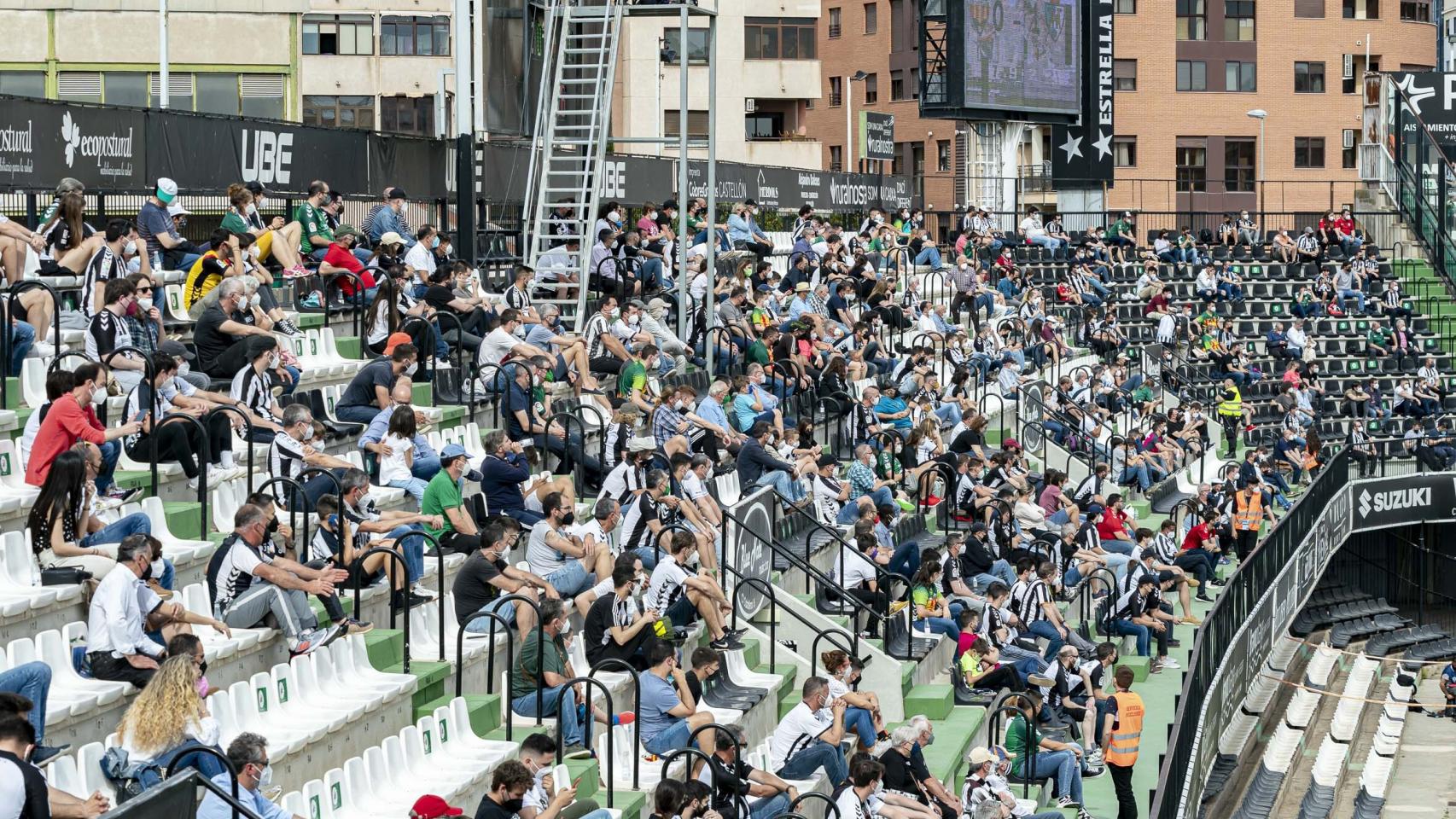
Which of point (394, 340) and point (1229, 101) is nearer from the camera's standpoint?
point (394, 340)

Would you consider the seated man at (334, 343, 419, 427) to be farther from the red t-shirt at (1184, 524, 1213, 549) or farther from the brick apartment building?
the brick apartment building

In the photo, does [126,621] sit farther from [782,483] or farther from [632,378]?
[632,378]

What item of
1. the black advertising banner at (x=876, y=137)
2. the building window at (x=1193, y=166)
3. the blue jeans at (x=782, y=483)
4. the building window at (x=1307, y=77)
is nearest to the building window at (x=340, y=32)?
the black advertising banner at (x=876, y=137)

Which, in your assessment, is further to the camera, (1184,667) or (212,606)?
(1184,667)

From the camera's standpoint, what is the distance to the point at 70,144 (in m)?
17.5

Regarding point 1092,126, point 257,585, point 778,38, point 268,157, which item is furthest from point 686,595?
point 778,38

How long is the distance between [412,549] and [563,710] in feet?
5.12

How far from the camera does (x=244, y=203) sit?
56.4 feet

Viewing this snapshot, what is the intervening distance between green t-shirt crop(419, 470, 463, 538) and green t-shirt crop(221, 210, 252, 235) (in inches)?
158

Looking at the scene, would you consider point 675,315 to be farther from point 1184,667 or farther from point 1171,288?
point 1171,288

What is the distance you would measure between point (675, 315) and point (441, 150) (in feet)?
11.2

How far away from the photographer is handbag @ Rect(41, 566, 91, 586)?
10453 mm

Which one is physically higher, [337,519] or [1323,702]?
[337,519]

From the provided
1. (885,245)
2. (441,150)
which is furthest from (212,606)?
(885,245)
